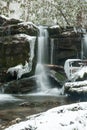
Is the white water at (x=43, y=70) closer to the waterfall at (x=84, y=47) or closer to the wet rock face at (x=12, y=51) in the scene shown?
the wet rock face at (x=12, y=51)

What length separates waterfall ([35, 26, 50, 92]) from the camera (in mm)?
22844

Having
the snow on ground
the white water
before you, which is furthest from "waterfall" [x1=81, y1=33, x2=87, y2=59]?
the snow on ground

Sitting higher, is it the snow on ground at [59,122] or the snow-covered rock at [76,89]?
the snow on ground at [59,122]

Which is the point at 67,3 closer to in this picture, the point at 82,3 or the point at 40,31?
the point at 82,3

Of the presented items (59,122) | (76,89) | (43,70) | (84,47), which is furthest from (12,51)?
(59,122)

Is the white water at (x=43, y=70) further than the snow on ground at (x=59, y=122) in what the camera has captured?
Yes

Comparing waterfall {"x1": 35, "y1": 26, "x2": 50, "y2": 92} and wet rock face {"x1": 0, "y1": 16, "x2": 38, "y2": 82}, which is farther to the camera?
waterfall {"x1": 35, "y1": 26, "x2": 50, "y2": 92}

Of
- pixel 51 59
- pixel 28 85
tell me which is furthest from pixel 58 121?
pixel 51 59

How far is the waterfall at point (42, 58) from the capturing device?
2284 centimetres

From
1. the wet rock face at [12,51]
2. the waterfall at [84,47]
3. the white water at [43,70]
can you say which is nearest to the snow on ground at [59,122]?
the white water at [43,70]

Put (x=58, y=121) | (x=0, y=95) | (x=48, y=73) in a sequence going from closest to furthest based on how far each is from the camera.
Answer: (x=58, y=121)
(x=0, y=95)
(x=48, y=73)

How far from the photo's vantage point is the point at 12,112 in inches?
535

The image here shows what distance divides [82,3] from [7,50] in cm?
1869

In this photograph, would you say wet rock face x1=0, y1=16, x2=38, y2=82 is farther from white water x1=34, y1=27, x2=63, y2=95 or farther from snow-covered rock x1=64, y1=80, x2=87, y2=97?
snow-covered rock x1=64, y1=80, x2=87, y2=97
